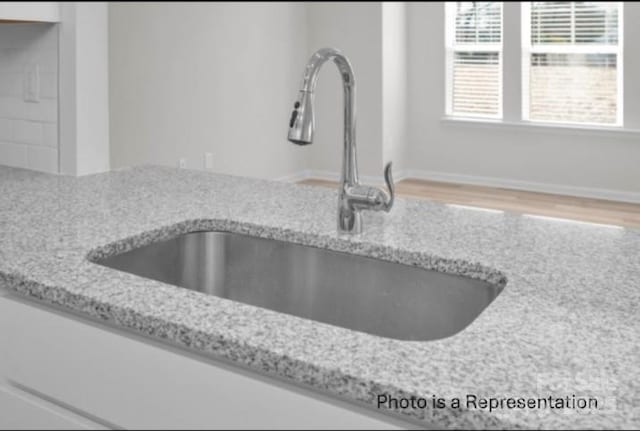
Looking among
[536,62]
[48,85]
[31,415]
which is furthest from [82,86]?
[536,62]

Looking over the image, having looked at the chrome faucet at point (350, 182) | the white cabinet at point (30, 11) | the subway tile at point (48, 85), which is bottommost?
the chrome faucet at point (350, 182)

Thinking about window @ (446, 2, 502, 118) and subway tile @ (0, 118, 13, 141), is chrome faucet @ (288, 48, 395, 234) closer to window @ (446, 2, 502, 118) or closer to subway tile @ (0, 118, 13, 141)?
subway tile @ (0, 118, 13, 141)

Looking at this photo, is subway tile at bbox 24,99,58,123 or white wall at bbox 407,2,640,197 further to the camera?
white wall at bbox 407,2,640,197

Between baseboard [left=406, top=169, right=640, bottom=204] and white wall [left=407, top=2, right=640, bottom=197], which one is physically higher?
white wall [left=407, top=2, right=640, bottom=197]

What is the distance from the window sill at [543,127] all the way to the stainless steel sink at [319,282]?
5.03 meters

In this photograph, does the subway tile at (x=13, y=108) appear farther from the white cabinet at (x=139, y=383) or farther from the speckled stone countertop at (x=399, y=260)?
the white cabinet at (x=139, y=383)

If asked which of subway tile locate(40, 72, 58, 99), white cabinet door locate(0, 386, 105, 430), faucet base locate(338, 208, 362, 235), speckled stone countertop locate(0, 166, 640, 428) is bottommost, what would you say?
white cabinet door locate(0, 386, 105, 430)

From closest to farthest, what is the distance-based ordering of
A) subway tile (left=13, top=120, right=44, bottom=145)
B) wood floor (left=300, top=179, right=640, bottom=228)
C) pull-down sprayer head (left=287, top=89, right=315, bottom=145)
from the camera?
pull-down sprayer head (left=287, top=89, right=315, bottom=145), subway tile (left=13, top=120, right=44, bottom=145), wood floor (left=300, top=179, right=640, bottom=228)

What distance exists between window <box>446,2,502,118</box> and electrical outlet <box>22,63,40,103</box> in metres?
4.85

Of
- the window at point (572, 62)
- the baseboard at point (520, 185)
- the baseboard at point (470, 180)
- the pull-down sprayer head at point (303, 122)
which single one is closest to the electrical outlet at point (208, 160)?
the baseboard at point (470, 180)

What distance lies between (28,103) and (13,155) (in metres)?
0.16

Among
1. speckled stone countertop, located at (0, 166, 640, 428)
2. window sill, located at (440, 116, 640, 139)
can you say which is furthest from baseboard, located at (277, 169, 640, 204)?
speckled stone countertop, located at (0, 166, 640, 428)

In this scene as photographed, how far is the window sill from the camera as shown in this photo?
567 cm

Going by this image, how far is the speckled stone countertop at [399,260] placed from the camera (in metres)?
0.72
